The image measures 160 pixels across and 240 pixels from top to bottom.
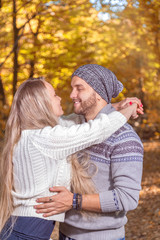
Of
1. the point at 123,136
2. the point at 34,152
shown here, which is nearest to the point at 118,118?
the point at 123,136

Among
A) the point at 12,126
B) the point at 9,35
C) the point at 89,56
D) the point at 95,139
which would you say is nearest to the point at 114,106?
the point at 95,139

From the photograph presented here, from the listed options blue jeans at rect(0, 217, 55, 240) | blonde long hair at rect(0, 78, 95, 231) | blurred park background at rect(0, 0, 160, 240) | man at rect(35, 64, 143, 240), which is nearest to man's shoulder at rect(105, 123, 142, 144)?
man at rect(35, 64, 143, 240)

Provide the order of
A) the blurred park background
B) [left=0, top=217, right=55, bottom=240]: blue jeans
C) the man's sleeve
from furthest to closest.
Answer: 1. the blurred park background
2. [left=0, top=217, right=55, bottom=240]: blue jeans
3. the man's sleeve

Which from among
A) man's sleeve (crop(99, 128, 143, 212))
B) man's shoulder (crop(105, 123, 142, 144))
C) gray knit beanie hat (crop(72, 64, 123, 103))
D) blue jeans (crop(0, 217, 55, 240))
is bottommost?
blue jeans (crop(0, 217, 55, 240))

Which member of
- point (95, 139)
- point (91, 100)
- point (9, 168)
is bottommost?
point (9, 168)

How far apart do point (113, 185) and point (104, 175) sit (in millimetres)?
91

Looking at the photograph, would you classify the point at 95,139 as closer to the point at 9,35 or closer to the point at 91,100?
the point at 91,100

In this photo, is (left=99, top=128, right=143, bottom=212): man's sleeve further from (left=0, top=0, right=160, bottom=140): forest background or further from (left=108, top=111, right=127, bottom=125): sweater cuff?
(left=0, top=0, right=160, bottom=140): forest background

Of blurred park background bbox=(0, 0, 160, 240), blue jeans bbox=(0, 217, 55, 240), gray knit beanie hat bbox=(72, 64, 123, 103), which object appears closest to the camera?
blue jeans bbox=(0, 217, 55, 240)

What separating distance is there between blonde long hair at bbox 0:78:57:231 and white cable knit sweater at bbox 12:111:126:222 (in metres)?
0.06

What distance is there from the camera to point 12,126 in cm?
191

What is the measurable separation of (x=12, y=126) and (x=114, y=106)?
0.76m

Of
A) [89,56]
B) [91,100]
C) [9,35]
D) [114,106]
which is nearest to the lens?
[91,100]

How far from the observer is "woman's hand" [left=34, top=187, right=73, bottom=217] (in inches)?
69.0
